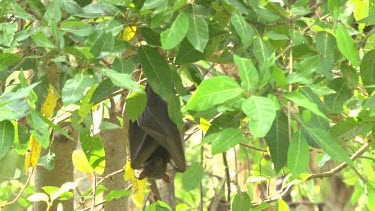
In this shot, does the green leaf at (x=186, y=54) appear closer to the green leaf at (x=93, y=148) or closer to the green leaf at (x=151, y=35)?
the green leaf at (x=151, y=35)

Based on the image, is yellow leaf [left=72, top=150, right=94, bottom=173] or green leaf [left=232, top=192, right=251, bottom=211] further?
yellow leaf [left=72, top=150, right=94, bottom=173]

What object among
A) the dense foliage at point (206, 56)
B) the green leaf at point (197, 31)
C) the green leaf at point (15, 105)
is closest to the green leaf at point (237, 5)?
the dense foliage at point (206, 56)

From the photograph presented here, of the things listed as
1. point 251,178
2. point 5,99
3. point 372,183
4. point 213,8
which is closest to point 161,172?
point 251,178

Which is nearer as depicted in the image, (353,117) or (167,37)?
(167,37)

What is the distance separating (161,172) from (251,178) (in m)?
0.35

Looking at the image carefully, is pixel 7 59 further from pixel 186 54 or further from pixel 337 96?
pixel 337 96

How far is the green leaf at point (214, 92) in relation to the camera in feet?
6.11

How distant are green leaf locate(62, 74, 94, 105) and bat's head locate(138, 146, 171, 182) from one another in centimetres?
114

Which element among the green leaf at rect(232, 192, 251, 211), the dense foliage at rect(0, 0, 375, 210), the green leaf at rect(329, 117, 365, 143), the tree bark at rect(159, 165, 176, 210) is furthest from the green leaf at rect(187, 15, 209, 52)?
the tree bark at rect(159, 165, 176, 210)

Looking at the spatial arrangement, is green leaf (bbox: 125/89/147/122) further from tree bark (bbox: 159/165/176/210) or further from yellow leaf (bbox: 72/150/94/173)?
tree bark (bbox: 159/165/176/210)

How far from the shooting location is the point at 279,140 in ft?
7.26

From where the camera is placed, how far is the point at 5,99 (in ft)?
6.62

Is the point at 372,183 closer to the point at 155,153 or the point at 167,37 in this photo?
the point at 155,153

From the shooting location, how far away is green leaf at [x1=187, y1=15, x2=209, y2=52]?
7.18 feet
